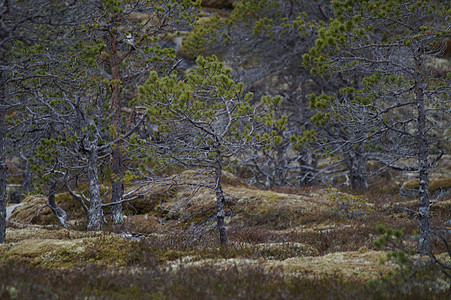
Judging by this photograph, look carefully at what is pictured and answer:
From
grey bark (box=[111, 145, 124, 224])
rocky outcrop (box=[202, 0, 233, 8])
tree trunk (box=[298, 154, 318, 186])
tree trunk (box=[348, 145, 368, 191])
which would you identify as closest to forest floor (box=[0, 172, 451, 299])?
grey bark (box=[111, 145, 124, 224])

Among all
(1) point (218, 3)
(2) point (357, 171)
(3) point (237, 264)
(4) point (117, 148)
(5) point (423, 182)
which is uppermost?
(5) point (423, 182)

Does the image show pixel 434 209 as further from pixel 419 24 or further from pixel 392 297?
pixel 392 297

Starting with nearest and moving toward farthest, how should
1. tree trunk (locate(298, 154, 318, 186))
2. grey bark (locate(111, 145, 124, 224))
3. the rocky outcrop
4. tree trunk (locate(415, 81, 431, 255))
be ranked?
tree trunk (locate(415, 81, 431, 255))
grey bark (locate(111, 145, 124, 224))
tree trunk (locate(298, 154, 318, 186))
the rocky outcrop

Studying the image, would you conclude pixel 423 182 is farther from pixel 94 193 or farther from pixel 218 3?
pixel 218 3

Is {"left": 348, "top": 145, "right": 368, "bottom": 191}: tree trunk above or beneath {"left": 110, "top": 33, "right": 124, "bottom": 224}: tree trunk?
beneath

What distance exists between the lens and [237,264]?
5434mm

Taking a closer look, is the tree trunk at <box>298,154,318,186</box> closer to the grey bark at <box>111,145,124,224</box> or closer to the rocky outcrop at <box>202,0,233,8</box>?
the grey bark at <box>111,145,124,224</box>

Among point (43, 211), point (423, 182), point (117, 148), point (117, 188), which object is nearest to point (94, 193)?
point (117, 188)

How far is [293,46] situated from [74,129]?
11099 mm

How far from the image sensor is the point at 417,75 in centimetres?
613

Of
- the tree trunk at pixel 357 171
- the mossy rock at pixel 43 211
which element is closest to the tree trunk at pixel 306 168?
the tree trunk at pixel 357 171

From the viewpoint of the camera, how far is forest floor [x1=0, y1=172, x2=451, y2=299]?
3.99m

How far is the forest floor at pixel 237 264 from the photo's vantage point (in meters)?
3.99

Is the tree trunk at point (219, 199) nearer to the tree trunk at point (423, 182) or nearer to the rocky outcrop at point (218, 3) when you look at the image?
the tree trunk at point (423, 182)
